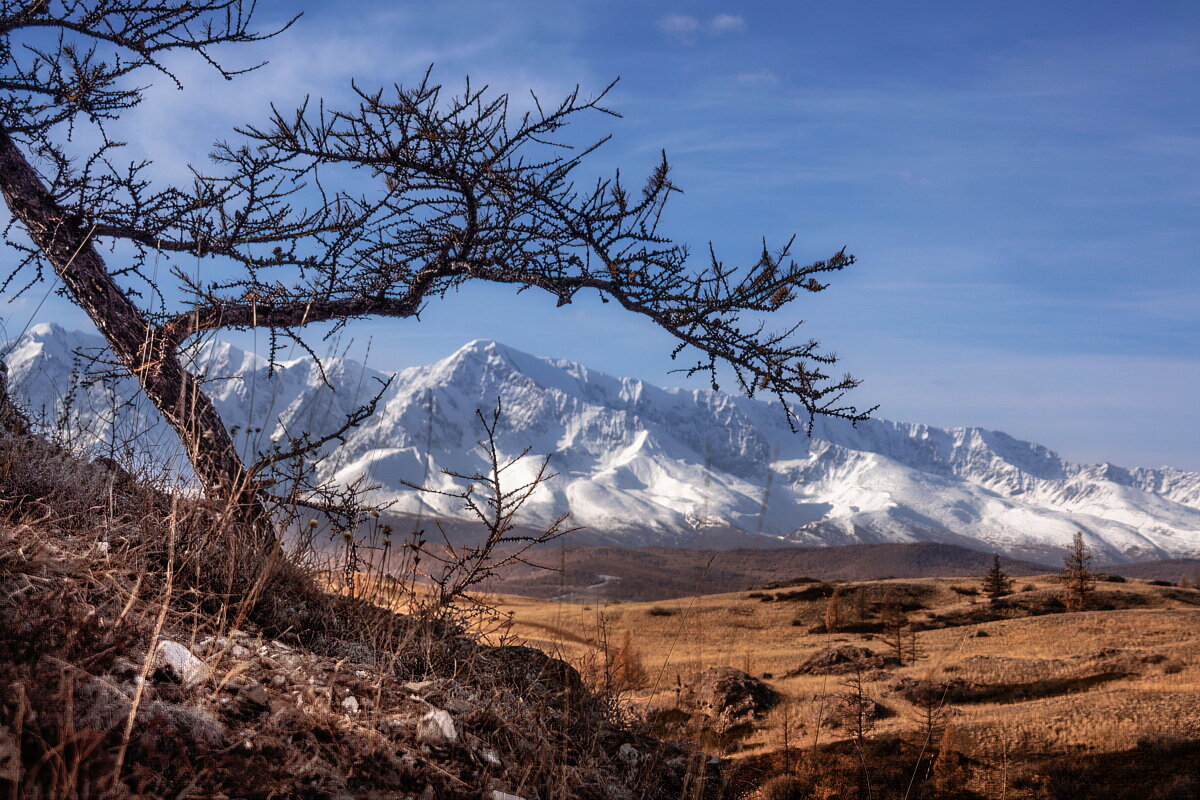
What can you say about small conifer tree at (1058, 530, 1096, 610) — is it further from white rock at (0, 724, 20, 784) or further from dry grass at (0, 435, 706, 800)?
white rock at (0, 724, 20, 784)

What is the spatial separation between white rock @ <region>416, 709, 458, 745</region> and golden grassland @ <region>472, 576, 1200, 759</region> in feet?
3.35

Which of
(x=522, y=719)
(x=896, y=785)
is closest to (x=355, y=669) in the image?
(x=522, y=719)

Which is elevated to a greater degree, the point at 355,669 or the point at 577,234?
the point at 577,234

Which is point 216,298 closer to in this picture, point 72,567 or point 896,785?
point 72,567

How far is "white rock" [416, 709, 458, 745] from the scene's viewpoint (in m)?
2.94

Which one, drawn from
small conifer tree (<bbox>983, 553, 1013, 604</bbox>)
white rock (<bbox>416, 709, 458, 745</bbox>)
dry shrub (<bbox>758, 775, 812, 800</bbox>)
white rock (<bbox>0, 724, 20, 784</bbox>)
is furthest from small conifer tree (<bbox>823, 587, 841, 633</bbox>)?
white rock (<bbox>0, 724, 20, 784</bbox>)

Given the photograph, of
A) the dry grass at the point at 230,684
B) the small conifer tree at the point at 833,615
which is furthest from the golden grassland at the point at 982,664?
the dry grass at the point at 230,684

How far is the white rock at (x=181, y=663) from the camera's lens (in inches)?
104

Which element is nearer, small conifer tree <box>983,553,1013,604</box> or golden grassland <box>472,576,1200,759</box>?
golden grassland <box>472,576,1200,759</box>

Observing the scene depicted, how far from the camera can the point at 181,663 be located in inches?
108

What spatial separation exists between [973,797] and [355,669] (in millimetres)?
5513

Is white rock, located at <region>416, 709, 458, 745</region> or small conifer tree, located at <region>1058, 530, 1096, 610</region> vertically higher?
white rock, located at <region>416, 709, 458, 745</region>

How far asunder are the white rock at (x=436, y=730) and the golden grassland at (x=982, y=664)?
1.02 m

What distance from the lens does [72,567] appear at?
300 cm
